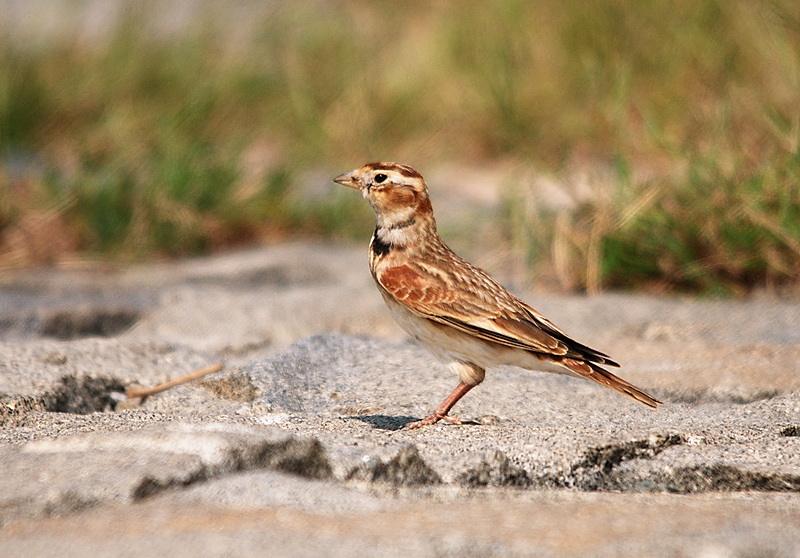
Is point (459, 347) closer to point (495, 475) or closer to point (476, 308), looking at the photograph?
point (476, 308)

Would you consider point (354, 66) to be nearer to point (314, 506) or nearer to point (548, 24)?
point (548, 24)

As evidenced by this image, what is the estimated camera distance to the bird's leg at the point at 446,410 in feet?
11.6

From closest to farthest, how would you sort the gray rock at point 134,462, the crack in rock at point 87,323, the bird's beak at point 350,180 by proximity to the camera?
the gray rock at point 134,462 → the bird's beak at point 350,180 → the crack in rock at point 87,323

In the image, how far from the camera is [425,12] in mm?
12562

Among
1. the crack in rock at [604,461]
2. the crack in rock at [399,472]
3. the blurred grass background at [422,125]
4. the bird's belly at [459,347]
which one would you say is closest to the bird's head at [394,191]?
the bird's belly at [459,347]

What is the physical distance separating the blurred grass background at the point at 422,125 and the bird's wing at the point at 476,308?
1.89 metres

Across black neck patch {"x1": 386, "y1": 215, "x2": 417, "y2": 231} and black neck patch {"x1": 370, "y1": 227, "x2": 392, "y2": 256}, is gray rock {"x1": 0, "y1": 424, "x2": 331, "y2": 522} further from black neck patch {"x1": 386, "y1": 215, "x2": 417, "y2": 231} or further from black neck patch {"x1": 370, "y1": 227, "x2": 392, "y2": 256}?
black neck patch {"x1": 386, "y1": 215, "x2": 417, "y2": 231}

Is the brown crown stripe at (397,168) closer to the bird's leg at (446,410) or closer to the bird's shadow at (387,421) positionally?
the bird's leg at (446,410)

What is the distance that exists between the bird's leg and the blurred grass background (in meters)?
2.07

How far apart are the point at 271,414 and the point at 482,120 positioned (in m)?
6.16

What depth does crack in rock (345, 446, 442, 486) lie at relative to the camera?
9.37ft

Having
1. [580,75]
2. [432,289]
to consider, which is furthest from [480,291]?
[580,75]

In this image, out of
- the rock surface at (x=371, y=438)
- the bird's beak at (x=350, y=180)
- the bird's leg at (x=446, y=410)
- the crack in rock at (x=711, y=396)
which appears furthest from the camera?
the bird's beak at (x=350, y=180)

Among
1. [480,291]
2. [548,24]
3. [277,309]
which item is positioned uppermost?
[548,24]
